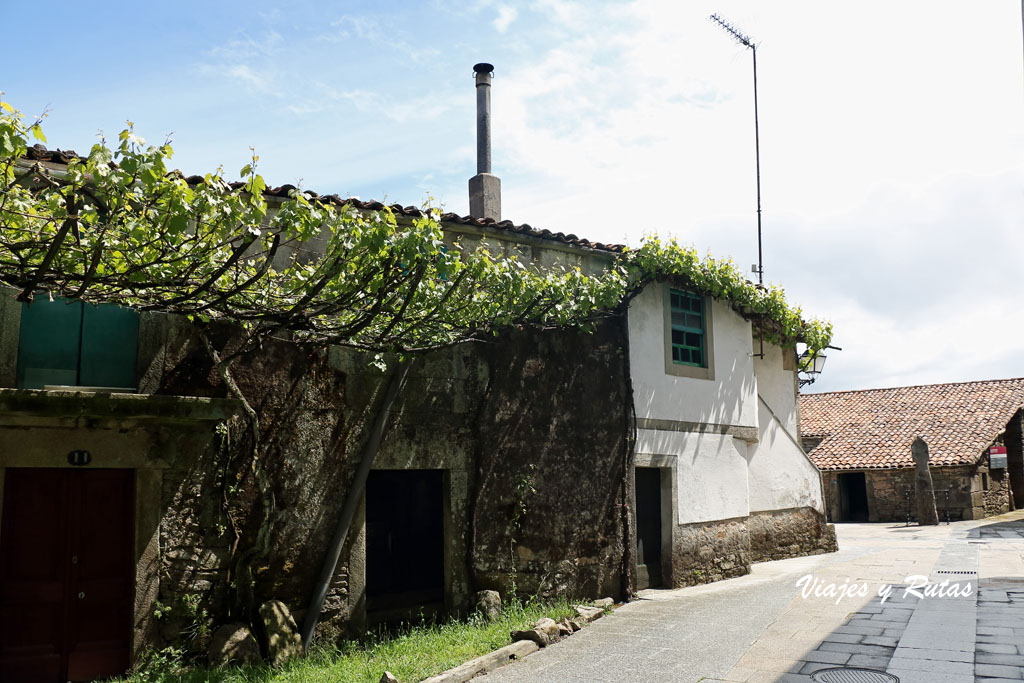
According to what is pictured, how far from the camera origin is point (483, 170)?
529 inches

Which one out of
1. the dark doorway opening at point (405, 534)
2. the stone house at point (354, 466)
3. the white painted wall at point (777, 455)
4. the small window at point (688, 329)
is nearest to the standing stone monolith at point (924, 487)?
the white painted wall at point (777, 455)

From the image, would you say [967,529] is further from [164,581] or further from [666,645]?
[164,581]

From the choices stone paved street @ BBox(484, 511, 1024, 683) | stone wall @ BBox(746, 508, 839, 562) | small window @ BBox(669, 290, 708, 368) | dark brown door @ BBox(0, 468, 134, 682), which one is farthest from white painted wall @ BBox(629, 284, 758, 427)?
dark brown door @ BBox(0, 468, 134, 682)

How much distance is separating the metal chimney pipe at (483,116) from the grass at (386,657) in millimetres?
7638

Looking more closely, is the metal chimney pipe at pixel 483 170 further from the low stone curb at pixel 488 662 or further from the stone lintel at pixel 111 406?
the low stone curb at pixel 488 662

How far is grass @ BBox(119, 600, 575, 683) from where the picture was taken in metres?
6.82

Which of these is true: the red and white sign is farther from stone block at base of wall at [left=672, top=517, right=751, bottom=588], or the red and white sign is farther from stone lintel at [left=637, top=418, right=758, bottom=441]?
stone block at base of wall at [left=672, top=517, right=751, bottom=588]

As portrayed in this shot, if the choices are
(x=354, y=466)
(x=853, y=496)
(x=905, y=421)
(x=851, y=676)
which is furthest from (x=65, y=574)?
(x=905, y=421)

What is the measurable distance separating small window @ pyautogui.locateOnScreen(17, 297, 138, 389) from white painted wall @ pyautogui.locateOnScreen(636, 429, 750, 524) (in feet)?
22.5

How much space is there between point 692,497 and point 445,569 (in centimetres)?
457

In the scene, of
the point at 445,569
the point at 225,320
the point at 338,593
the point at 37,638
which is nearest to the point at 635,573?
the point at 445,569

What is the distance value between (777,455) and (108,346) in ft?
38.9

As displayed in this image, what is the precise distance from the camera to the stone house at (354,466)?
7.04m

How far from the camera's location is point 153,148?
500 centimetres
